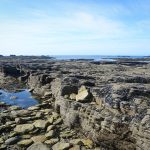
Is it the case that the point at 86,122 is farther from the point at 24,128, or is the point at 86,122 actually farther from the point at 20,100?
the point at 20,100

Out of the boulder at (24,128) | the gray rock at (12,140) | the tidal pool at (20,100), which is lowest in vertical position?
the tidal pool at (20,100)

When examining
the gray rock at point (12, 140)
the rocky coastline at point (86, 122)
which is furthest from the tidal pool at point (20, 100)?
the gray rock at point (12, 140)

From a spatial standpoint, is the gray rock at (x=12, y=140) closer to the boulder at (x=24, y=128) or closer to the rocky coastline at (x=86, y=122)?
the rocky coastline at (x=86, y=122)

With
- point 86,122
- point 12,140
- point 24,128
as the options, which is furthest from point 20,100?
point 86,122

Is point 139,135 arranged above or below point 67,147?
above

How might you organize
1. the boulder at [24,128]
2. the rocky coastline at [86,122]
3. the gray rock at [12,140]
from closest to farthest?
1. the rocky coastline at [86,122]
2. the gray rock at [12,140]
3. the boulder at [24,128]

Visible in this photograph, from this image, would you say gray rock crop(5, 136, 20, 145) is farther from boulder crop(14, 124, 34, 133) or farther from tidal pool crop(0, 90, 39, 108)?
tidal pool crop(0, 90, 39, 108)

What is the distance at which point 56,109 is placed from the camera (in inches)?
746

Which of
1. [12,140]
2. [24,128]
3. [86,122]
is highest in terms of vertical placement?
[86,122]

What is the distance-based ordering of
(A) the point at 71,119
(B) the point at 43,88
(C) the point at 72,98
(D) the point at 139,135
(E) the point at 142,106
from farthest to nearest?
(B) the point at 43,88 < (C) the point at 72,98 < (A) the point at 71,119 < (E) the point at 142,106 < (D) the point at 139,135

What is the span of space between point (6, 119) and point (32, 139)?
448 cm

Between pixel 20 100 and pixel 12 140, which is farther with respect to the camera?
pixel 20 100

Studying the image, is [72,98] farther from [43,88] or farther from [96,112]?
[43,88]

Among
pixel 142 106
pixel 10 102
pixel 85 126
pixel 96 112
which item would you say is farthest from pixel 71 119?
pixel 10 102
